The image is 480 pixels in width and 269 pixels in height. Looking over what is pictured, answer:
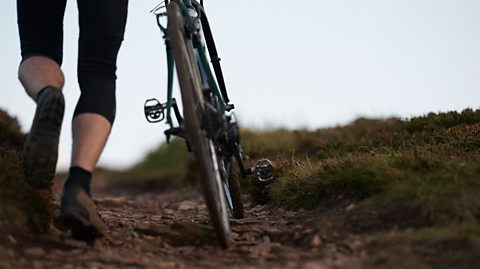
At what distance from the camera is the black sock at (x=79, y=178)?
10.9 feet

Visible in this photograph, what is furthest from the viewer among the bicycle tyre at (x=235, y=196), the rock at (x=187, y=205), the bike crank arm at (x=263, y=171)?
the rock at (x=187, y=205)

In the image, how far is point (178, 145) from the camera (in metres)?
12.9

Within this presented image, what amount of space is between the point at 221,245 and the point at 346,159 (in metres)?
1.16

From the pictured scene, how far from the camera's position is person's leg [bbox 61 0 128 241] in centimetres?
330

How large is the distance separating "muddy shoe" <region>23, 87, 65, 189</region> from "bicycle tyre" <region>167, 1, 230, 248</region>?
0.59 m

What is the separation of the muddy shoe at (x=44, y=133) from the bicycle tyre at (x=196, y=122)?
23.4 inches

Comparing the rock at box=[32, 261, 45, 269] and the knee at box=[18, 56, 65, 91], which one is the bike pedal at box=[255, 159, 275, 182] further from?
the rock at box=[32, 261, 45, 269]

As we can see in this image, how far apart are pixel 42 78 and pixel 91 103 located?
1.00 feet

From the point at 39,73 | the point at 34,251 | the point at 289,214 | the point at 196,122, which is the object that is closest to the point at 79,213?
the point at 34,251

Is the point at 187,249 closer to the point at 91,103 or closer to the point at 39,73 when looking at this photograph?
the point at 91,103

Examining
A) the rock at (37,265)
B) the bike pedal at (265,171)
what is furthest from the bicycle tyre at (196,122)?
the bike pedal at (265,171)

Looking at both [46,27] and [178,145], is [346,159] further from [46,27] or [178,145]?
[178,145]

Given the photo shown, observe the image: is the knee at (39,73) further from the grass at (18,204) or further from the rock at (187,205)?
the rock at (187,205)

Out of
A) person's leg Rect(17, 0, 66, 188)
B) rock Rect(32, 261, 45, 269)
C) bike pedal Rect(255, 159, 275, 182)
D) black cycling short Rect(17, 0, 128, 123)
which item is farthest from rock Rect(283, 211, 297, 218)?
rock Rect(32, 261, 45, 269)
